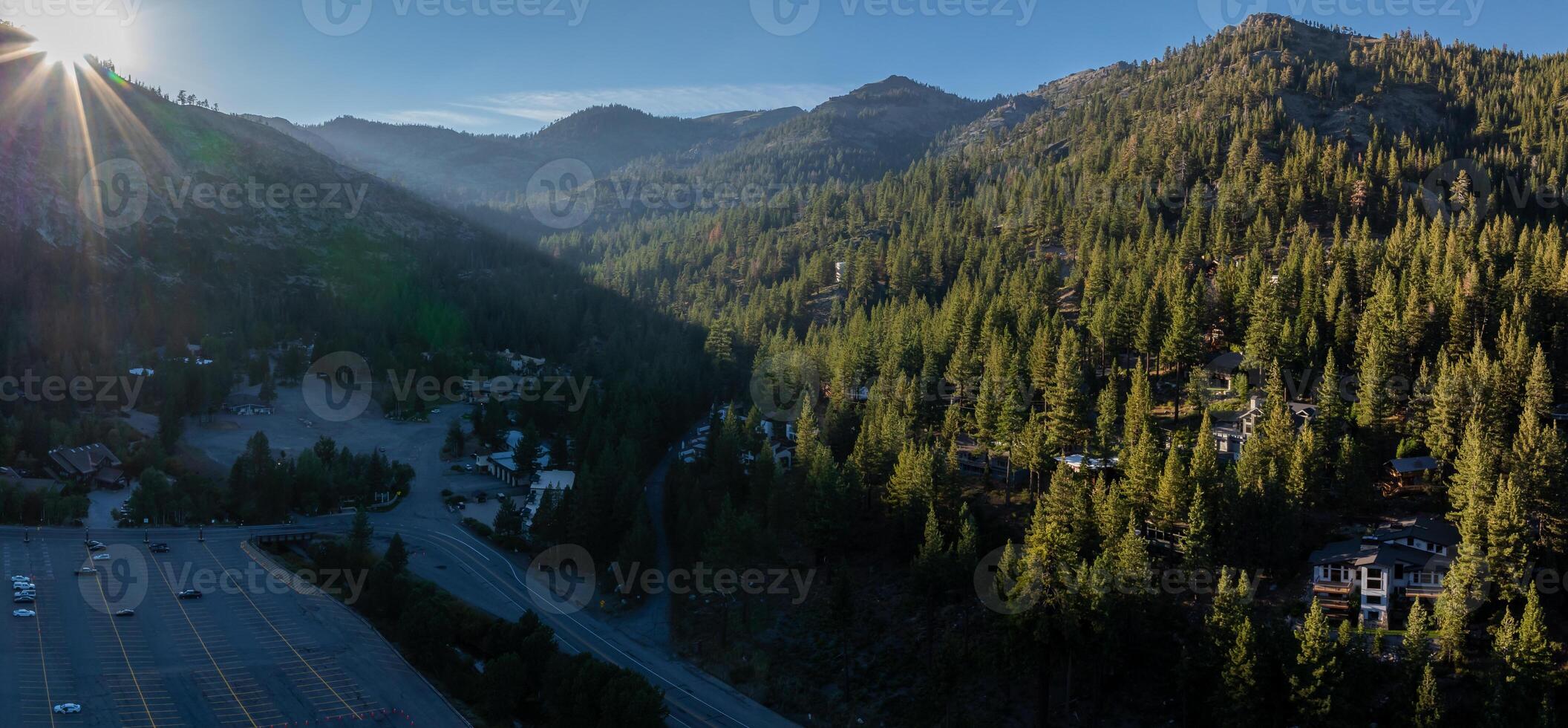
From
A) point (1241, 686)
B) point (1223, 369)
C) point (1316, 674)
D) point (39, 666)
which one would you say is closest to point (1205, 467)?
point (1241, 686)

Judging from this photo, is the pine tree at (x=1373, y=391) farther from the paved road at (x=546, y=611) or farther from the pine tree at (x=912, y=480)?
the paved road at (x=546, y=611)

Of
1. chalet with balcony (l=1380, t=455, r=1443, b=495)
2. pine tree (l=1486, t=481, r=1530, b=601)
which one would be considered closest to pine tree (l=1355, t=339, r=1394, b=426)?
chalet with balcony (l=1380, t=455, r=1443, b=495)

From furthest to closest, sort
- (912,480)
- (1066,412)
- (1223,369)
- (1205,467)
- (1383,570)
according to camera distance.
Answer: (1223,369) < (1066,412) < (912,480) < (1205,467) < (1383,570)

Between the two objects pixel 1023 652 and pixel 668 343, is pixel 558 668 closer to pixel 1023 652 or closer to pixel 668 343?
pixel 1023 652

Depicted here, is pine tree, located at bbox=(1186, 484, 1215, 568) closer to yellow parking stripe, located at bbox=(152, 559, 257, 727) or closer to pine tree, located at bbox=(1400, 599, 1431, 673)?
pine tree, located at bbox=(1400, 599, 1431, 673)

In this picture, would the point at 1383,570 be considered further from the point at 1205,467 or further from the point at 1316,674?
the point at 1205,467

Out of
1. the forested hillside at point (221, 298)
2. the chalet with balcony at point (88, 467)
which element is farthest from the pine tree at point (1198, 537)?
the chalet with balcony at point (88, 467)

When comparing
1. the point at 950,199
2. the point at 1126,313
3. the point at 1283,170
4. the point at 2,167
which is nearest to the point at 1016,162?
the point at 950,199
